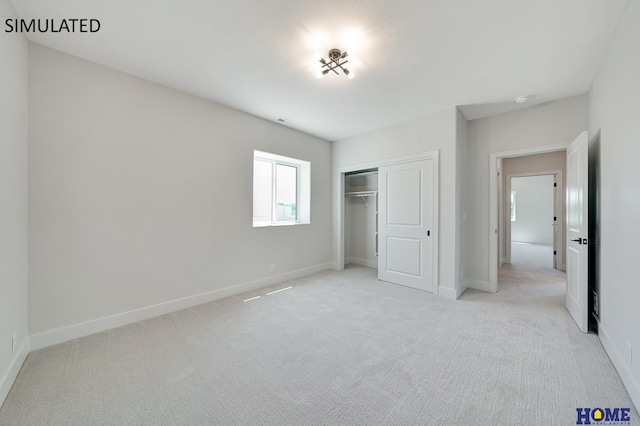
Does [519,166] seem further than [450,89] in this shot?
Yes

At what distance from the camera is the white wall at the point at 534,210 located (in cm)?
909

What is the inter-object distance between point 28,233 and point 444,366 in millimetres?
3705

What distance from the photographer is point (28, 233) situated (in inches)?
84.3

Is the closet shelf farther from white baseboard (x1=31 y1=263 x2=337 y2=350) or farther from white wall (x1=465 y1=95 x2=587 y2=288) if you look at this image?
white baseboard (x1=31 y1=263 x2=337 y2=350)

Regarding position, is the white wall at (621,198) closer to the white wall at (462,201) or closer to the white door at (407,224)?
the white wall at (462,201)

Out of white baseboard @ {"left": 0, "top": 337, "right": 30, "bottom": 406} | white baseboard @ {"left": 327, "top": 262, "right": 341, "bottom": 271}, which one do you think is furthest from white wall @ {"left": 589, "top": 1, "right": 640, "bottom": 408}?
white baseboard @ {"left": 0, "top": 337, "right": 30, "bottom": 406}

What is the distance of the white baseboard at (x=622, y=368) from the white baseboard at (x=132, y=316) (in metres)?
3.79

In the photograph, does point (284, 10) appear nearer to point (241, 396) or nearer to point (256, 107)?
point (256, 107)

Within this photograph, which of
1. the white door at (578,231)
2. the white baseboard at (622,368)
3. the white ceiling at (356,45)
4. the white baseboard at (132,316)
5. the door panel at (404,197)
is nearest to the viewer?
the white baseboard at (622,368)

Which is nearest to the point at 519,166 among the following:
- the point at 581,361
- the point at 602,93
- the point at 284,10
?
the point at 602,93

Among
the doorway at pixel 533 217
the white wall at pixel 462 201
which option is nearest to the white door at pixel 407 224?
the white wall at pixel 462 201

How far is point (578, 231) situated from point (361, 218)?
11.6 feet

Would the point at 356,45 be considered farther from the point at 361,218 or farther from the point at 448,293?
the point at 361,218

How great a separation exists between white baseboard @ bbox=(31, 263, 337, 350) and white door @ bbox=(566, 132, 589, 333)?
3.86m
